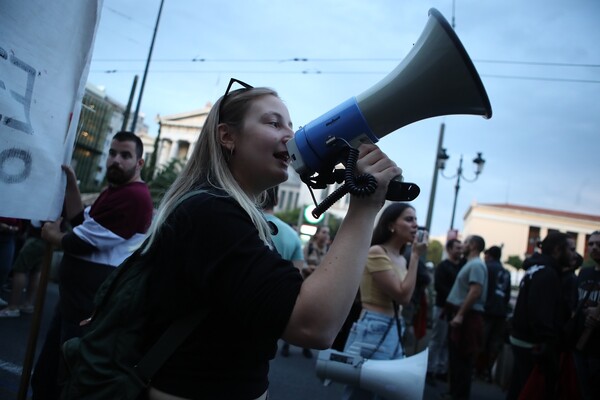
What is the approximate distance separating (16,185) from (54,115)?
0.34 meters

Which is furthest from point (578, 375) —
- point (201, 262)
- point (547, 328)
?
point (201, 262)

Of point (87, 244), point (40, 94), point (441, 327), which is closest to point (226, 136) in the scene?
point (40, 94)

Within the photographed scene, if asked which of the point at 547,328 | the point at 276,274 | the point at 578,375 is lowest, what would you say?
the point at 578,375

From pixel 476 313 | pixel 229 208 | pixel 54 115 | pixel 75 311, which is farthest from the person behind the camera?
pixel 476 313

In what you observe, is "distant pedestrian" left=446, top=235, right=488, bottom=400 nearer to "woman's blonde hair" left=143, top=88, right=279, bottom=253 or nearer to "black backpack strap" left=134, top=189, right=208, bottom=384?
"woman's blonde hair" left=143, top=88, right=279, bottom=253

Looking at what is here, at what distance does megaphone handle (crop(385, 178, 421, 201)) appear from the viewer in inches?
43.9

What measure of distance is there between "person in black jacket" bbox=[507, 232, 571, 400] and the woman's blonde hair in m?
3.30

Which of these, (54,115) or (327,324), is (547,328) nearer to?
(327,324)

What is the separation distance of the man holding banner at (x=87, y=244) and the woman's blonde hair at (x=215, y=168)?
44.2 inches

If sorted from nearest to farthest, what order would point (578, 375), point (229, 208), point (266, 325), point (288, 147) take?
point (266, 325) → point (229, 208) → point (288, 147) → point (578, 375)

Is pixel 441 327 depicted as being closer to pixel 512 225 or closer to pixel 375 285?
pixel 375 285

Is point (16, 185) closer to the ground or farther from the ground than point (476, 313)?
farther from the ground

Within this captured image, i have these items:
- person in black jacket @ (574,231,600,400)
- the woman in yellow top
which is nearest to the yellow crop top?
the woman in yellow top

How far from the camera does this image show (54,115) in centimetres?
179
